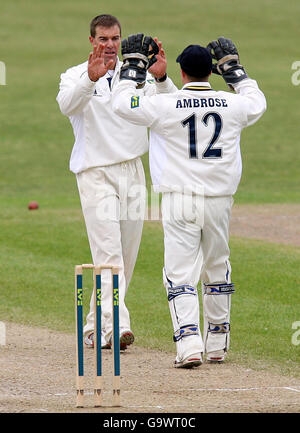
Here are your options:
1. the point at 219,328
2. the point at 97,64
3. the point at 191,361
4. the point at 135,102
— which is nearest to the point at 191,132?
the point at 135,102

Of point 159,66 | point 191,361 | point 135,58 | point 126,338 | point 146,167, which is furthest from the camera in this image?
point 146,167

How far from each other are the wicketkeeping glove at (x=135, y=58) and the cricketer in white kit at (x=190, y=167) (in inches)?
3.3

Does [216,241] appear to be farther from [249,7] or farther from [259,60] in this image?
[249,7]

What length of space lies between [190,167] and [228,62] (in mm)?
1119

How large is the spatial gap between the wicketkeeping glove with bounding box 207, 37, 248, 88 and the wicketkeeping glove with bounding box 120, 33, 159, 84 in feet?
1.90

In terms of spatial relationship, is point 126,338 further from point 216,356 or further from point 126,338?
point 216,356

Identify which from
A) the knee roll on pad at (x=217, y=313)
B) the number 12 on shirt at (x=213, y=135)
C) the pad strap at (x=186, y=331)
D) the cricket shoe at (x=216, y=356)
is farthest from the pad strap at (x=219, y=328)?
the number 12 on shirt at (x=213, y=135)

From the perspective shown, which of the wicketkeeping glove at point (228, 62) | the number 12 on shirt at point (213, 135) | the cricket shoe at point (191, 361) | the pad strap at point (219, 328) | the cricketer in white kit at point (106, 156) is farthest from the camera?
the cricketer in white kit at point (106, 156)

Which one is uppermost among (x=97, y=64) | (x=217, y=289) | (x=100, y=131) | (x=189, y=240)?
(x=97, y=64)

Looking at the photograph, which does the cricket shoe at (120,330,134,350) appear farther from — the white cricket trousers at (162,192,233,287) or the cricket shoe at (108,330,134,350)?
the white cricket trousers at (162,192,233,287)

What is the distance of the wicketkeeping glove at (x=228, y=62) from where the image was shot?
8672 mm

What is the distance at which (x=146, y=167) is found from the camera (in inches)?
1052

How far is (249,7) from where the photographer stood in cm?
5616

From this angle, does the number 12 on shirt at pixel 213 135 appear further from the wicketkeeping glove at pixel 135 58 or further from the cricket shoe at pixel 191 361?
the cricket shoe at pixel 191 361
